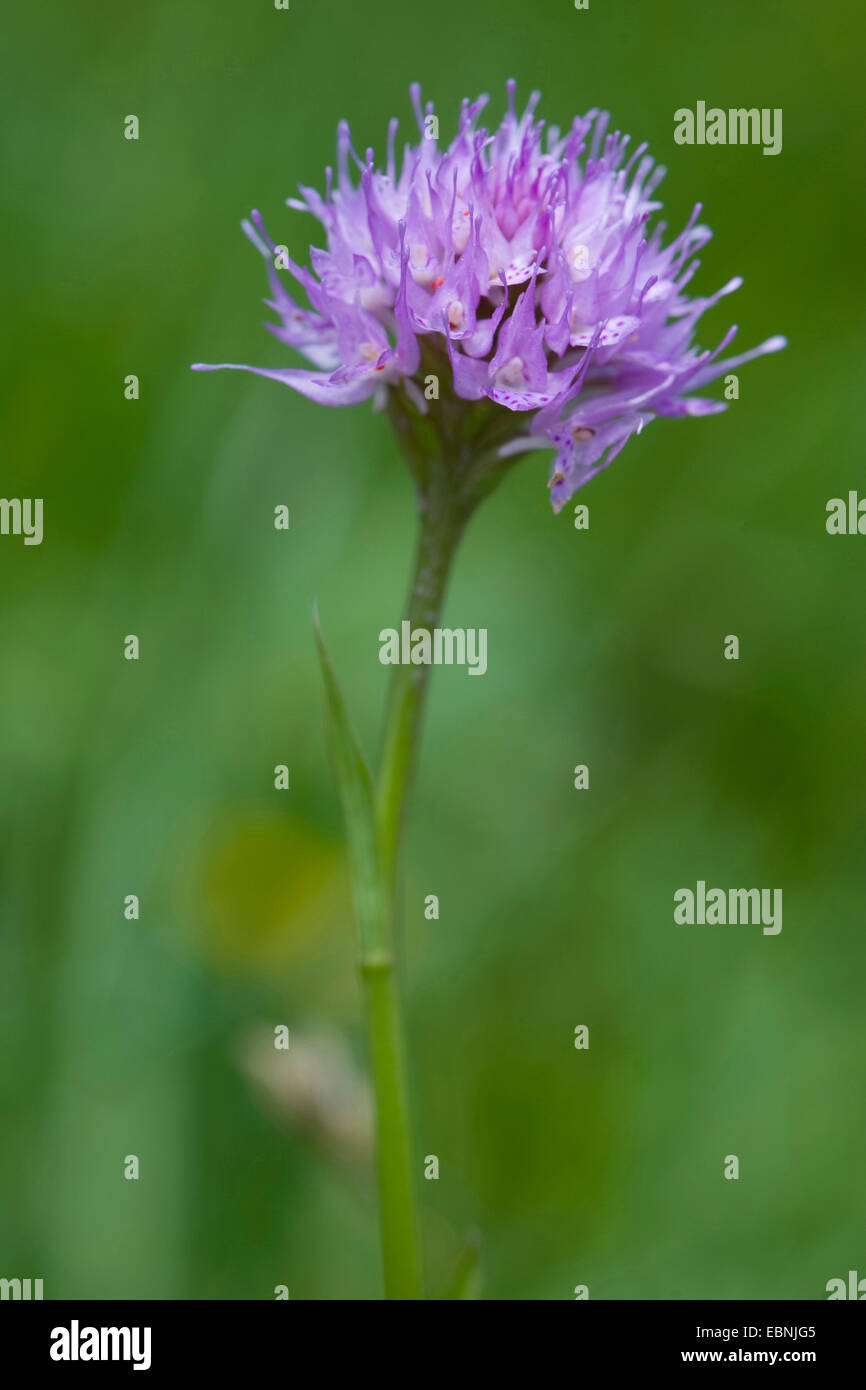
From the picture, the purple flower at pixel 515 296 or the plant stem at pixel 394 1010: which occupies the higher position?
the purple flower at pixel 515 296

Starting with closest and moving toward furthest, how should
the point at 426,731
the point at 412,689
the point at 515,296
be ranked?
the point at 515,296, the point at 412,689, the point at 426,731

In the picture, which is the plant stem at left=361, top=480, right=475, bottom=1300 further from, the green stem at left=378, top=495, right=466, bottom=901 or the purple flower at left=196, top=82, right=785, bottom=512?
the purple flower at left=196, top=82, right=785, bottom=512

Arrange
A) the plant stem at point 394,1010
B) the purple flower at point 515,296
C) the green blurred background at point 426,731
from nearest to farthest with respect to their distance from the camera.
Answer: the purple flower at point 515,296 → the plant stem at point 394,1010 → the green blurred background at point 426,731

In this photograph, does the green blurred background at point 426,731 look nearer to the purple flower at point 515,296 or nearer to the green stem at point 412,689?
the green stem at point 412,689

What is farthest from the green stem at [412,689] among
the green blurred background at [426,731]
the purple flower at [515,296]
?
the green blurred background at [426,731]

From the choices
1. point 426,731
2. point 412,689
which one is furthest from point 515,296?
point 426,731

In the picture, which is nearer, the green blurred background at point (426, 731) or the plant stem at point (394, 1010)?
the plant stem at point (394, 1010)

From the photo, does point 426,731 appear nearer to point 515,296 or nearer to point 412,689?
point 412,689
